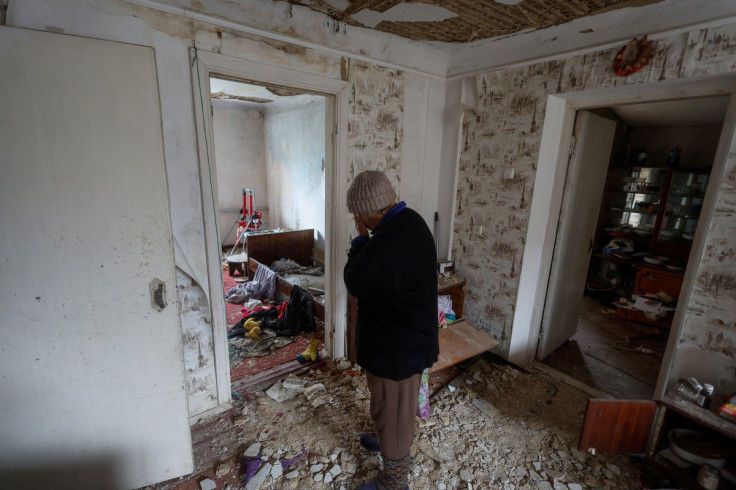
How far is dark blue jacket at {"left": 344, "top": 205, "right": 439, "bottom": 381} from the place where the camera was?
4.44 feet

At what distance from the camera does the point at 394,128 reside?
2.68 metres

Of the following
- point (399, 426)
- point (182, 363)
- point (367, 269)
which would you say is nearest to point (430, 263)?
point (367, 269)

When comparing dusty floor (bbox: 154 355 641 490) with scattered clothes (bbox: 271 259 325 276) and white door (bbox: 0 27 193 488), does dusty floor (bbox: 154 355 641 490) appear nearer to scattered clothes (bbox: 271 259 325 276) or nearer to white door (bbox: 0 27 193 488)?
white door (bbox: 0 27 193 488)

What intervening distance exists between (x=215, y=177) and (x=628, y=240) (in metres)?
5.14

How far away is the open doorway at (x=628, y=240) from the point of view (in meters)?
2.79

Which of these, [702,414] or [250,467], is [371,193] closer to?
[250,467]

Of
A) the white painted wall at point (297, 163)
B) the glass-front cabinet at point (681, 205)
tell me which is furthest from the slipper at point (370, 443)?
the glass-front cabinet at point (681, 205)

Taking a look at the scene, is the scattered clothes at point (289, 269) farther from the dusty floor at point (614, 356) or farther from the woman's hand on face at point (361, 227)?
the woman's hand on face at point (361, 227)

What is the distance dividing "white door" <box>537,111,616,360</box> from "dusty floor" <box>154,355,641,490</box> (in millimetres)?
648

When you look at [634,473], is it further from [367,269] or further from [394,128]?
[394,128]

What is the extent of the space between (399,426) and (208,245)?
1.48 metres

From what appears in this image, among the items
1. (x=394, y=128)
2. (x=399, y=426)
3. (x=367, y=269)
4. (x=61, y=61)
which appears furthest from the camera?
(x=394, y=128)

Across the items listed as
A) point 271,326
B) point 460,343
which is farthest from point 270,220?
point 460,343

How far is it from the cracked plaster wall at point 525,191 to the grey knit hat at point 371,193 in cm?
156
